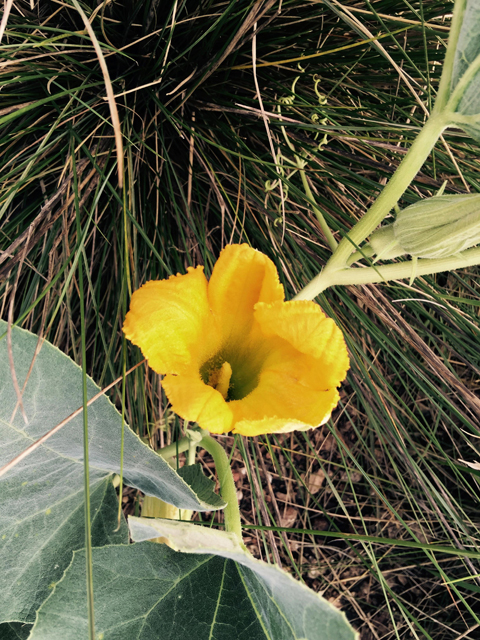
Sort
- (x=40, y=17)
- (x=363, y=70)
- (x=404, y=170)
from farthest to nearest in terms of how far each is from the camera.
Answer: (x=363, y=70)
(x=40, y=17)
(x=404, y=170)

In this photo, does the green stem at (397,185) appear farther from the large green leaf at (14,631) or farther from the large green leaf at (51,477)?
the large green leaf at (14,631)

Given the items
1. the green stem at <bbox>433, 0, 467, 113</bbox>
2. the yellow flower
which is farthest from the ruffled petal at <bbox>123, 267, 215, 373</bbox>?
the green stem at <bbox>433, 0, 467, 113</bbox>

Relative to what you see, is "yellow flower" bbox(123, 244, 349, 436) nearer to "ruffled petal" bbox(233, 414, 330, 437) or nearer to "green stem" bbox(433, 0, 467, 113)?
"ruffled petal" bbox(233, 414, 330, 437)

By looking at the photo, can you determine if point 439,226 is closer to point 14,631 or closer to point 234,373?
point 234,373

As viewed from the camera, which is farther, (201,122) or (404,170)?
(201,122)

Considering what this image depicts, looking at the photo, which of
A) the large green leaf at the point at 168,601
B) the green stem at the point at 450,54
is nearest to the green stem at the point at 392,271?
the green stem at the point at 450,54

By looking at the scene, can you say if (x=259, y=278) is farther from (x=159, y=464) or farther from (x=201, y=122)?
(x=201, y=122)

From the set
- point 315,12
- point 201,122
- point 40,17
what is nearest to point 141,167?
point 201,122
